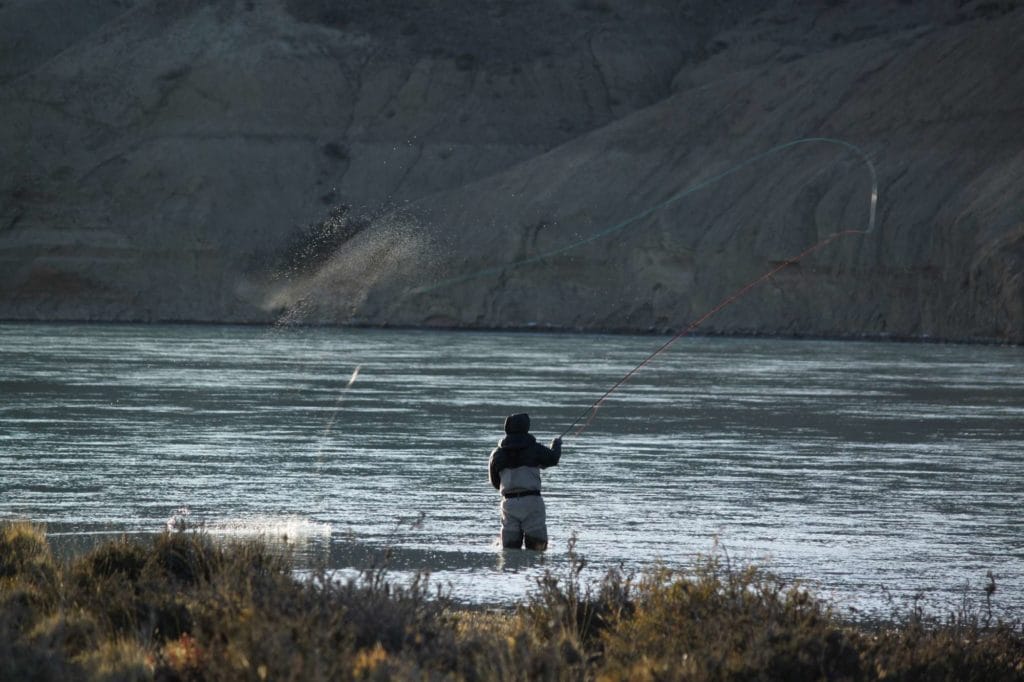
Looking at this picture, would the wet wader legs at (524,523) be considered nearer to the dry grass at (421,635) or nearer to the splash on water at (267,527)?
the splash on water at (267,527)

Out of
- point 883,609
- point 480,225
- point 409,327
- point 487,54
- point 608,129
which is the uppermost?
point 487,54

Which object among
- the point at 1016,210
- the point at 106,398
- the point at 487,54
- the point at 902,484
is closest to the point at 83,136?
the point at 487,54

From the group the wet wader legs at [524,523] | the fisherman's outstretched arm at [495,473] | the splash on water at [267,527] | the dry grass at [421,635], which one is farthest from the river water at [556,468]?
the dry grass at [421,635]

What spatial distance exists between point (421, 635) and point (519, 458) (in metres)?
4.82

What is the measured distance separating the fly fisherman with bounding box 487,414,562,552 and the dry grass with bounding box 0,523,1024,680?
285 centimetres

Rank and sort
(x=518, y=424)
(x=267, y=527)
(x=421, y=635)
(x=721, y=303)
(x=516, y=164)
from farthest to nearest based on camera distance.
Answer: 1. (x=516, y=164)
2. (x=721, y=303)
3. (x=267, y=527)
4. (x=518, y=424)
5. (x=421, y=635)

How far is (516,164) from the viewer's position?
90688 mm

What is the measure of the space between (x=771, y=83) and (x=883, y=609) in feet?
250

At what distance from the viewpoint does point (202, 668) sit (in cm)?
666

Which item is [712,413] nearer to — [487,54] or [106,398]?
[106,398]

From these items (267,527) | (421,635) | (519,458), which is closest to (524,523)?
(519,458)

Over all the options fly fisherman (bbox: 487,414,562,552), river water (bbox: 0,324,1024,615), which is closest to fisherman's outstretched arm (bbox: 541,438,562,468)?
fly fisherman (bbox: 487,414,562,552)

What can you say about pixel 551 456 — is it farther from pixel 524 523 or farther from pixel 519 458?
pixel 524 523

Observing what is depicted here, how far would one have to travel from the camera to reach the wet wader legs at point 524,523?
11906 millimetres
